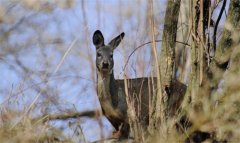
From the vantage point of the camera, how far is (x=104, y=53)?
742cm

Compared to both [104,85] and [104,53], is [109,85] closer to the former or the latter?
[104,85]

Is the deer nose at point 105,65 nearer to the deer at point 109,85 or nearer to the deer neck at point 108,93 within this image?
the deer at point 109,85

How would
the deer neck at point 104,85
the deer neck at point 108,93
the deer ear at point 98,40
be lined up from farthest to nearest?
the deer ear at point 98,40, the deer neck at point 104,85, the deer neck at point 108,93

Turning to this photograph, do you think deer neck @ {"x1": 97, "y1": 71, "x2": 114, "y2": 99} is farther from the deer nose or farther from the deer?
the deer nose

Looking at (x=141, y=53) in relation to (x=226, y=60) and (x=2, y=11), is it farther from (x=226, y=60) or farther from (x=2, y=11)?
(x=2, y=11)

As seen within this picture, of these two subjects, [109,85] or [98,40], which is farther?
[98,40]

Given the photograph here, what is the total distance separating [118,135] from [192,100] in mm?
828

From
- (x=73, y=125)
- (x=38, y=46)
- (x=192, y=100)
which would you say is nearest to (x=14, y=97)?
(x=73, y=125)

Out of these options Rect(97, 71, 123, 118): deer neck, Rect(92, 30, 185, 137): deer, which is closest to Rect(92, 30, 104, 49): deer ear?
Rect(92, 30, 185, 137): deer

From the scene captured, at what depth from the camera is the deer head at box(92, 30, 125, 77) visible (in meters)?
7.19

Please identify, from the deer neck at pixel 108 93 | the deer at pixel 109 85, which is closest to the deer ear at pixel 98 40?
the deer at pixel 109 85

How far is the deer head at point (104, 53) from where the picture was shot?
7.19 meters

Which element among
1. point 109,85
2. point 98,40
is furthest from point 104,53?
point 109,85

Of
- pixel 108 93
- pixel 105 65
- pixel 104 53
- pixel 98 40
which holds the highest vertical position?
pixel 98 40
